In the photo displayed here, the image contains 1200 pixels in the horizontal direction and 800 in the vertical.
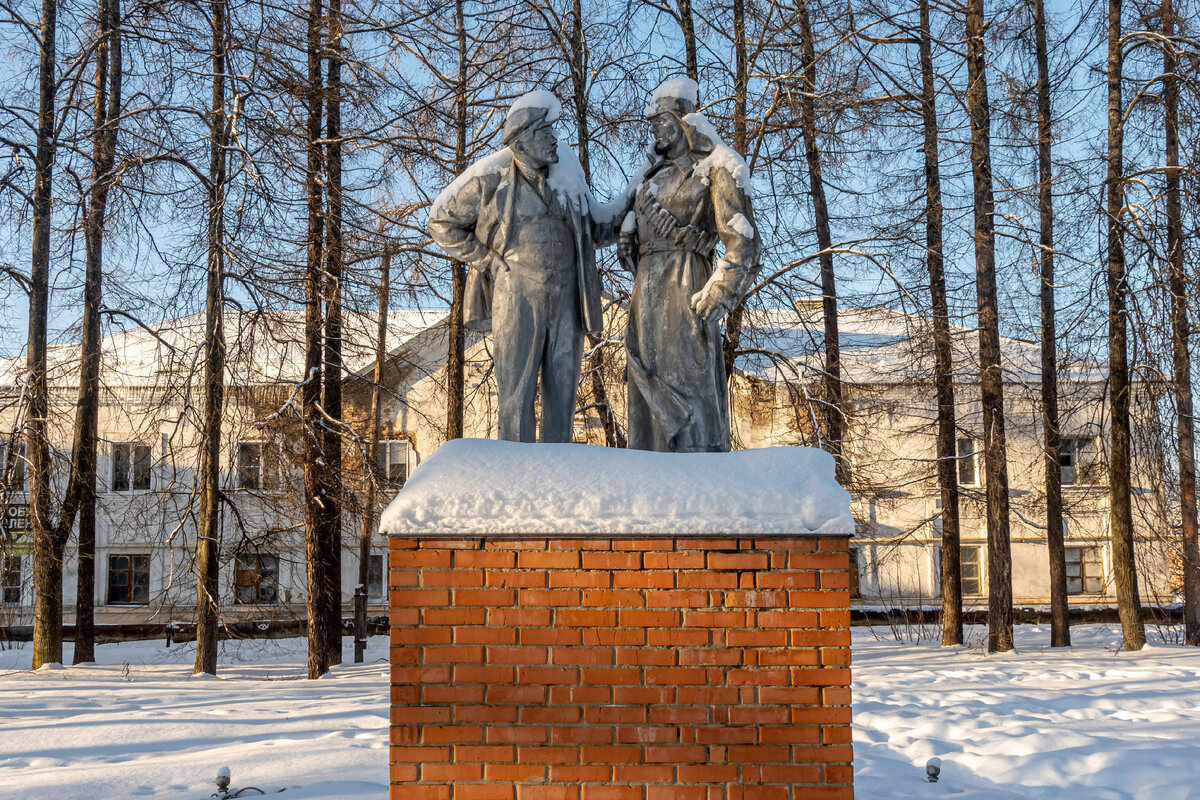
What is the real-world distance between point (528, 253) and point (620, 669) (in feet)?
6.44

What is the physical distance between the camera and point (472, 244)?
4672 millimetres

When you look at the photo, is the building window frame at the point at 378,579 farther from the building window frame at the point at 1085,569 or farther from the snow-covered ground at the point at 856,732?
the building window frame at the point at 1085,569

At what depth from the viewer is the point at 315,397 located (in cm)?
1251

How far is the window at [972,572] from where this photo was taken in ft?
78.9

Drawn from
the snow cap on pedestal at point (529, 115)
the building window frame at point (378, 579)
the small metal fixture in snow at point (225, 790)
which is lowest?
the building window frame at point (378, 579)

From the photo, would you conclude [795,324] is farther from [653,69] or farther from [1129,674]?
[1129,674]

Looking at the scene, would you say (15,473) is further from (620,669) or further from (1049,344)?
(1049,344)

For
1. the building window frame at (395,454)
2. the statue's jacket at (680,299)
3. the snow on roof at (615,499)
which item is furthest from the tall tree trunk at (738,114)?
the building window frame at (395,454)

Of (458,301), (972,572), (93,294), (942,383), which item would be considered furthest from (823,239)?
(972,572)

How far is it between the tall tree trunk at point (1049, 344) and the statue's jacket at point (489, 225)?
12.1 meters

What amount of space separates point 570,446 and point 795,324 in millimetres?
10153

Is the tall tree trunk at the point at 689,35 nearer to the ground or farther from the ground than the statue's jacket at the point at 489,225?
farther from the ground

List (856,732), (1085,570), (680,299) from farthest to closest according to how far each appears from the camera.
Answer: (1085,570)
(856,732)
(680,299)

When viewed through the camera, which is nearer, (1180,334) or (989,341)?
(1180,334)
